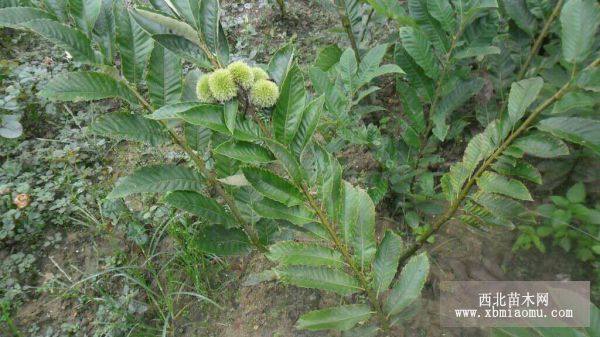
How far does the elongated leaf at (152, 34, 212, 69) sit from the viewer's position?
119 cm

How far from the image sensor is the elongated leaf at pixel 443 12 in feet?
5.58

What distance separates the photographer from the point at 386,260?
1401 mm

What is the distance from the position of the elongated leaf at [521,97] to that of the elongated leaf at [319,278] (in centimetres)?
72

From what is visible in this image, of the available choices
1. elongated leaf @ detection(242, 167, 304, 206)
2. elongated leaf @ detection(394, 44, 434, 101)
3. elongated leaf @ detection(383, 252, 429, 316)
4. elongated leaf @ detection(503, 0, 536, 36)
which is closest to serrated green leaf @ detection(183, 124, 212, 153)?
elongated leaf @ detection(242, 167, 304, 206)

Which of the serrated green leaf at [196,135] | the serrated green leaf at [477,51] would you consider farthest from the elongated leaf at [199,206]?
the serrated green leaf at [477,51]

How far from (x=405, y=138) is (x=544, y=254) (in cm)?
82

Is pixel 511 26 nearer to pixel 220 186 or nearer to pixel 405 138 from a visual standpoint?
pixel 405 138

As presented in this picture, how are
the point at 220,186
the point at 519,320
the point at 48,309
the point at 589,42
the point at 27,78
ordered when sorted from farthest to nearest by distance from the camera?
the point at 27,78 < the point at 48,309 < the point at 519,320 < the point at 220,186 < the point at 589,42

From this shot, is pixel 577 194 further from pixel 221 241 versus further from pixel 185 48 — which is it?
pixel 185 48

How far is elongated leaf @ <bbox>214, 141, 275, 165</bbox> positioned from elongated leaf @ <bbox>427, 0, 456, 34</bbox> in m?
0.99

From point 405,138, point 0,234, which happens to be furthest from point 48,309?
point 405,138

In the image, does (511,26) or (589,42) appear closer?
(589,42)

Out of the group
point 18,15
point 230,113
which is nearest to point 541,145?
point 230,113

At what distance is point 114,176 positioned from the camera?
2578 millimetres
